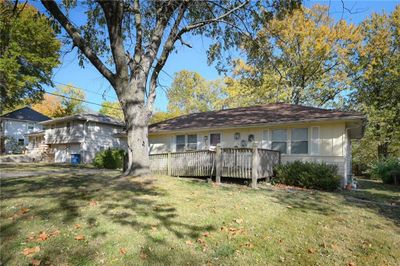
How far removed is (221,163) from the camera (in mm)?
10945

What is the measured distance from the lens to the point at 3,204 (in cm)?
550

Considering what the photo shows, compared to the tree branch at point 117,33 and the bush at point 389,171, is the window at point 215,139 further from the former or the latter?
the bush at point 389,171

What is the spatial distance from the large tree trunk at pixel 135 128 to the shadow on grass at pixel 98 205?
0.85 meters

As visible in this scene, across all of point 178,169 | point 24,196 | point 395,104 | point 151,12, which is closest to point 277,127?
point 178,169

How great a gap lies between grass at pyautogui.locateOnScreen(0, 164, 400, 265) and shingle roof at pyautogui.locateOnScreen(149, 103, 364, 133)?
5800mm

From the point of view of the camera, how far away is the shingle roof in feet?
40.0

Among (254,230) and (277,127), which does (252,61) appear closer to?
(277,127)

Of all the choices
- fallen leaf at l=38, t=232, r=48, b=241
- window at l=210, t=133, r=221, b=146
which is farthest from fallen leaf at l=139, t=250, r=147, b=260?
window at l=210, t=133, r=221, b=146

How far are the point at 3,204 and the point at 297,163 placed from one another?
10061 mm

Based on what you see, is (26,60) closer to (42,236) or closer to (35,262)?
(42,236)

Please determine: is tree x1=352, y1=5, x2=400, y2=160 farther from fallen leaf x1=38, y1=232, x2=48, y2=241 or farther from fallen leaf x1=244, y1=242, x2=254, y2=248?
fallen leaf x1=38, y1=232, x2=48, y2=241

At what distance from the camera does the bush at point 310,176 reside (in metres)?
10.3

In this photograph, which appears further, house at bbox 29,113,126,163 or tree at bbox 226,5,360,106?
house at bbox 29,113,126,163

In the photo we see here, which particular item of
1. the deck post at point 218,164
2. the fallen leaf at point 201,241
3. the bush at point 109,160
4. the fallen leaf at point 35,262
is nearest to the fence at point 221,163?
the deck post at point 218,164
